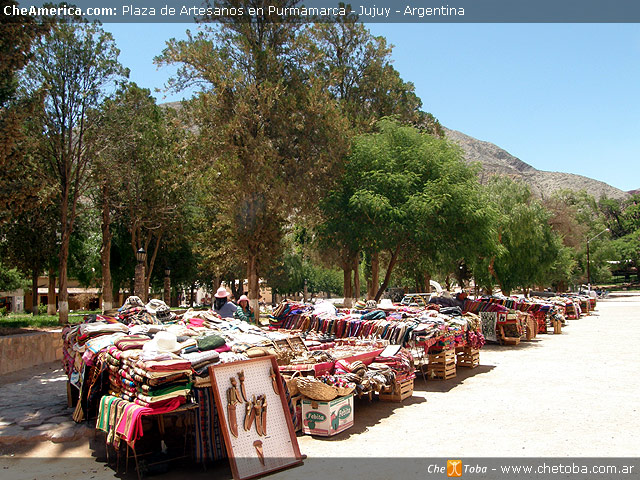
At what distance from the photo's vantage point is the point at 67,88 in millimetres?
17609

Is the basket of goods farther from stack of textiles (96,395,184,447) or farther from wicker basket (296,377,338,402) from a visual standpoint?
stack of textiles (96,395,184,447)

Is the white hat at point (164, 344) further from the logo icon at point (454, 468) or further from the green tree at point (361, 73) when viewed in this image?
the green tree at point (361, 73)

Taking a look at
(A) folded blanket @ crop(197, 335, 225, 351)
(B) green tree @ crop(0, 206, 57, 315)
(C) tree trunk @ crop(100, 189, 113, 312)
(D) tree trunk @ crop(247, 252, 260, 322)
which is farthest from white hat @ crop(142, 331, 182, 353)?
(B) green tree @ crop(0, 206, 57, 315)

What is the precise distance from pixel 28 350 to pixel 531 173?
15034 centimetres

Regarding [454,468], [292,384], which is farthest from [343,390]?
[454,468]

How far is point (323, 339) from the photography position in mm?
9930

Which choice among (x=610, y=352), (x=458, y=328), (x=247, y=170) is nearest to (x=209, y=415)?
(x=458, y=328)

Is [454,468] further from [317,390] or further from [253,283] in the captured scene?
[253,283]

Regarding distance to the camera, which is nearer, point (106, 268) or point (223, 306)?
point (223, 306)

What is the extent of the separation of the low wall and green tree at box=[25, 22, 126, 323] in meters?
3.70

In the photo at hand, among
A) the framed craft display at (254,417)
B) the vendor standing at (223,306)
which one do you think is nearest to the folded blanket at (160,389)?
the framed craft display at (254,417)

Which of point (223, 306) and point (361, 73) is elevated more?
point (361, 73)

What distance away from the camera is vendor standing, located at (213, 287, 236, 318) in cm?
1016

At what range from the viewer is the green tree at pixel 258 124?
18.2 m
